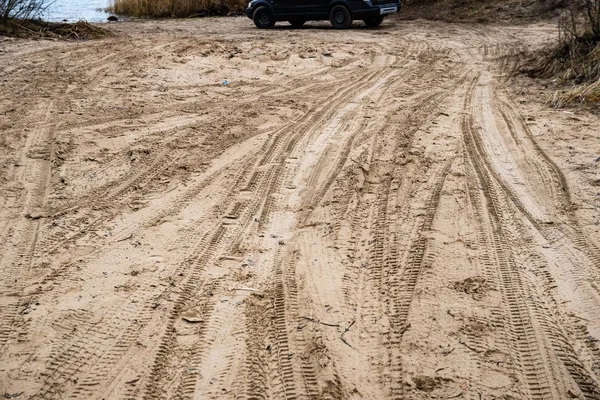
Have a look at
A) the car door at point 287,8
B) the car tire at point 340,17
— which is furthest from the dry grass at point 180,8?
the car tire at point 340,17

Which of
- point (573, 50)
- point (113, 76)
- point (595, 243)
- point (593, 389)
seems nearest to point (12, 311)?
point (593, 389)

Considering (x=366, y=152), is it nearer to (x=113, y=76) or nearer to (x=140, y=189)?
(x=140, y=189)

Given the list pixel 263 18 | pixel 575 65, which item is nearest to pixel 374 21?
pixel 263 18

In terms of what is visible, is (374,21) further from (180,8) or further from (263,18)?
(180,8)

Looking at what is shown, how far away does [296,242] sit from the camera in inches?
192

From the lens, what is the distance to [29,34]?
13484mm

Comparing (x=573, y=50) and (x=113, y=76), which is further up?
(x=573, y=50)

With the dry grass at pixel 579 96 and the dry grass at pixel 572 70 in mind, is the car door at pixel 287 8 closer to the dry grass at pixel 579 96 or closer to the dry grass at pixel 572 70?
the dry grass at pixel 572 70

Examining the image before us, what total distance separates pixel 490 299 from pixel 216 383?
1.93 m

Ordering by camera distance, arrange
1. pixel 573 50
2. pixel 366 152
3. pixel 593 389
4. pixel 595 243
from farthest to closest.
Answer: pixel 573 50, pixel 366 152, pixel 595 243, pixel 593 389

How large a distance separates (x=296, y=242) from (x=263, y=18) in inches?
529

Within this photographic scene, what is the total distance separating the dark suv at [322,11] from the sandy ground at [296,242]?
7.33m

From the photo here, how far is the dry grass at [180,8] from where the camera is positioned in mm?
20891

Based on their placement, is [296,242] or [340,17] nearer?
[296,242]
